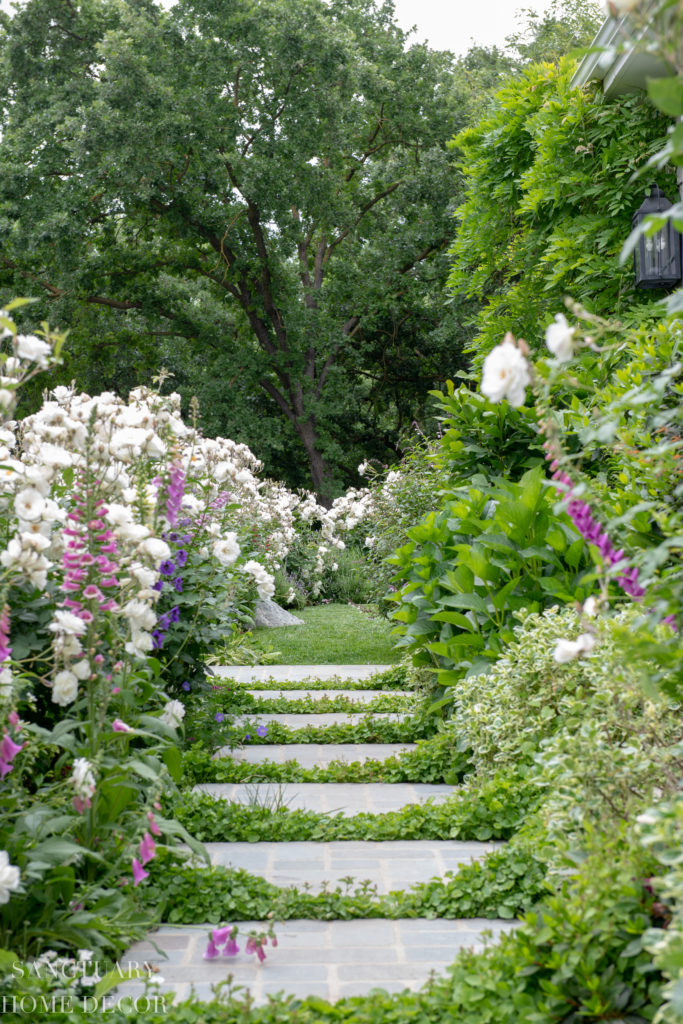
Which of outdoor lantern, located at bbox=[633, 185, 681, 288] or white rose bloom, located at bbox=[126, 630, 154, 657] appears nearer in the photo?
white rose bloom, located at bbox=[126, 630, 154, 657]

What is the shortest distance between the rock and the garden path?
513 cm

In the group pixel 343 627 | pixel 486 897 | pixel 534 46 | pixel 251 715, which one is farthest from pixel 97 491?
pixel 534 46

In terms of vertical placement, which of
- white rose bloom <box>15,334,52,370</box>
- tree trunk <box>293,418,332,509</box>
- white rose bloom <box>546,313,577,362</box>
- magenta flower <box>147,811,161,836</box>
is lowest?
magenta flower <box>147,811,161,836</box>

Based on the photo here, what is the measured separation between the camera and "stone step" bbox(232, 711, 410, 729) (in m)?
4.93

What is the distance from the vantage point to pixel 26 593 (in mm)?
3146

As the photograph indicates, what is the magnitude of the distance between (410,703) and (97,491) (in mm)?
2808

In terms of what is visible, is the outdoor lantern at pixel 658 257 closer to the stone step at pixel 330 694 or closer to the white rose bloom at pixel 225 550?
the stone step at pixel 330 694

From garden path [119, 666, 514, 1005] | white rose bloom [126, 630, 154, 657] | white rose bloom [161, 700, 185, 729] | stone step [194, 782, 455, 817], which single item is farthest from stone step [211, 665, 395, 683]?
white rose bloom [126, 630, 154, 657]

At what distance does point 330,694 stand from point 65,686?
11.9 ft

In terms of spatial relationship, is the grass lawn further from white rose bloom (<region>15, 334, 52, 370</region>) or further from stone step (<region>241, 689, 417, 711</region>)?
white rose bloom (<region>15, 334, 52, 370</region>)

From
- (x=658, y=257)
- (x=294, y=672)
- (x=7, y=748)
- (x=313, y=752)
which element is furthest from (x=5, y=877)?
(x=658, y=257)

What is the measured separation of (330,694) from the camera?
233 inches

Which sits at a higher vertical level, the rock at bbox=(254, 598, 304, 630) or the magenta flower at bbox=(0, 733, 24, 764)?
the rock at bbox=(254, 598, 304, 630)

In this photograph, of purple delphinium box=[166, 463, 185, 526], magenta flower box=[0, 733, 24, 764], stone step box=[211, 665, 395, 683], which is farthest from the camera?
stone step box=[211, 665, 395, 683]
